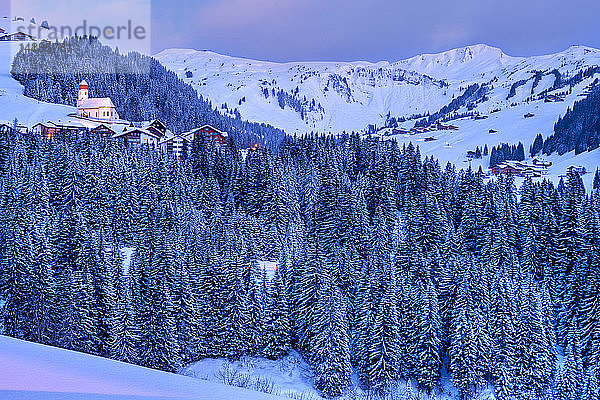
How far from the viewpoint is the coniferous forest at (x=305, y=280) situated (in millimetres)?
38656

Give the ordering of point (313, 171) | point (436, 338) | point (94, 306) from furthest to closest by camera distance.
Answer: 1. point (313, 171)
2. point (436, 338)
3. point (94, 306)

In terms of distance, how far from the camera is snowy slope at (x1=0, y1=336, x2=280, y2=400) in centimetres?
522

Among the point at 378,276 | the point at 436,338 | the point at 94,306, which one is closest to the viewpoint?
the point at 94,306

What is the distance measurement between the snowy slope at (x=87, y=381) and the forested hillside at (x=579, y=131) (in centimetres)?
17516

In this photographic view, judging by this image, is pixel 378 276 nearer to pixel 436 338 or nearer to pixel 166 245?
pixel 436 338

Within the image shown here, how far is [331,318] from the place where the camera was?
130ft

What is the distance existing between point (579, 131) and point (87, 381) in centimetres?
→ 19630

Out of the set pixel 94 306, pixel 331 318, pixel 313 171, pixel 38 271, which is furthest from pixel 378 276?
pixel 313 171

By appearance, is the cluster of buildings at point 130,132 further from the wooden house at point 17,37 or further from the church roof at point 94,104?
the wooden house at point 17,37

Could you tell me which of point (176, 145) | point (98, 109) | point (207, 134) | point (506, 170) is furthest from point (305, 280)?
point (506, 170)

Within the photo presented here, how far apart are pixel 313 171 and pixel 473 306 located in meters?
40.0

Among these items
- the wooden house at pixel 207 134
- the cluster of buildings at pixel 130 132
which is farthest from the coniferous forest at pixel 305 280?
the wooden house at pixel 207 134

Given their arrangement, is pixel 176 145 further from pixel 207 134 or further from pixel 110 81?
pixel 110 81

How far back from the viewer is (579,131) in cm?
17075
